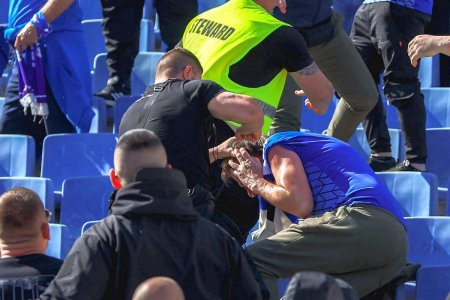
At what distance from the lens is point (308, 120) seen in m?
8.00

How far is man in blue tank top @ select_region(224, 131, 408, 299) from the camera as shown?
543cm

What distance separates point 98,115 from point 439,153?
1994 millimetres

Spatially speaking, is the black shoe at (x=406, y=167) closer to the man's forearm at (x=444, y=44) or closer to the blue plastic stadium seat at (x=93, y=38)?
the man's forearm at (x=444, y=44)

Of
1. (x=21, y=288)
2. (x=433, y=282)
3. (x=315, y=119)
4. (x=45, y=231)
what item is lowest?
(x=433, y=282)

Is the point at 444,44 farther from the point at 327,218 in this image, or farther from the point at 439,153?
the point at 439,153

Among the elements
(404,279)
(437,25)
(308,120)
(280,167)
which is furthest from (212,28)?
(437,25)

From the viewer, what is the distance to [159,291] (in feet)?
11.0

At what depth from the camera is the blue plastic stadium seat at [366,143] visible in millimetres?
7621

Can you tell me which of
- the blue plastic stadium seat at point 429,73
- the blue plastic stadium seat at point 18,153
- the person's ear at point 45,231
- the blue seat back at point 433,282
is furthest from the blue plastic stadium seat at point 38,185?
the blue plastic stadium seat at point 429,73

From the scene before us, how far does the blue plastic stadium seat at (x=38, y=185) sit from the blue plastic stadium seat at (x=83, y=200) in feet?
0.32

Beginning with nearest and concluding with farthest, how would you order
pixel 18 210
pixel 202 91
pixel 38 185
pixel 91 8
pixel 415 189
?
pixel 18 210 < pixel 202 91 < pixel 38 185 < pixel 415 189 < pixel 91 8

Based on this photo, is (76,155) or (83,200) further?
(76,155)

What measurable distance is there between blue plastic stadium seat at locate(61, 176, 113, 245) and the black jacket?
8.42 feet

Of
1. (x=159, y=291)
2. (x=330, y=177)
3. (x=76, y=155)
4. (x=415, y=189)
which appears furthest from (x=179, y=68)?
(x=159, y=291)
